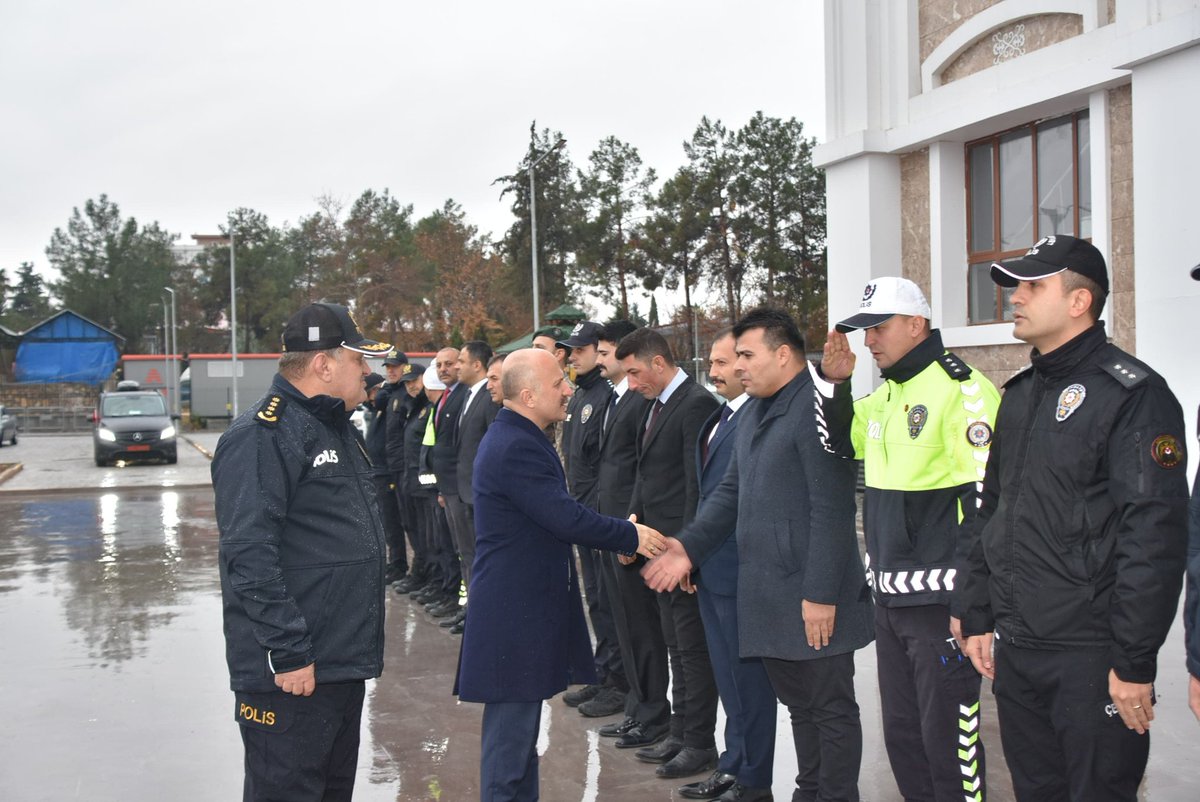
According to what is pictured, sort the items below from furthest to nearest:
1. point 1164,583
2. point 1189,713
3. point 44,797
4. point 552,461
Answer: point 1189,713 → point 44,797 → point 552,461 → point 1164,583

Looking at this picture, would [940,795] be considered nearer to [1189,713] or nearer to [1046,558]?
[1046,558]

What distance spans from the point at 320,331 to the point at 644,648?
296 cm

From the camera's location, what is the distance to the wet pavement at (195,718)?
534cm

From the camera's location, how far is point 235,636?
3.57 m

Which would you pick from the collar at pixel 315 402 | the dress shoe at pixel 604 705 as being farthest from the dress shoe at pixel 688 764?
the collar at pixel 315 402

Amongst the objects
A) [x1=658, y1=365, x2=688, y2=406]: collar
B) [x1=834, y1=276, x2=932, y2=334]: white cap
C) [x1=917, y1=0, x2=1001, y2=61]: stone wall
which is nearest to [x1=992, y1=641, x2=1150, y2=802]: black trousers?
[x1=834, y1=276, x2=932, y2=334]: white cap

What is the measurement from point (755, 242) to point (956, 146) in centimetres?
3045

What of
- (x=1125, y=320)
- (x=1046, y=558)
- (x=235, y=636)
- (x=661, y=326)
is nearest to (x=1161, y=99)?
(x=1125, y=320)

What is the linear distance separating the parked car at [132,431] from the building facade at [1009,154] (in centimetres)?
1888

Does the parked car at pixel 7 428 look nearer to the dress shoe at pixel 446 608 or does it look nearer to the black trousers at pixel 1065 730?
the dress shoe at pixel 446 608

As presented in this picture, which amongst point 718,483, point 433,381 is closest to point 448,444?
point 433,381

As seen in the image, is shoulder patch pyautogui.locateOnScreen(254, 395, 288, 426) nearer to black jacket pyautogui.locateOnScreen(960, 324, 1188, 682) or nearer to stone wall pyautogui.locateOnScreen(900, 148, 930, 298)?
black jacket pyautogui.locateOnScreen(960, 324, 1188, 682)

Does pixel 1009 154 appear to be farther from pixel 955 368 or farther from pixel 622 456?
pixel 955 368

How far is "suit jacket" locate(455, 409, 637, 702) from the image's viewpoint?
14.0 ft
